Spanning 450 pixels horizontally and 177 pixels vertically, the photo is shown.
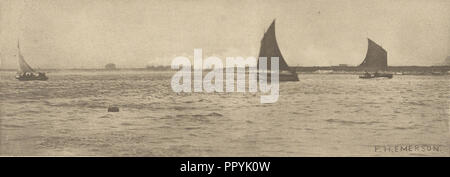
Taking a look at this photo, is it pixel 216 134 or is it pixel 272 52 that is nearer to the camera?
pixel 216 134

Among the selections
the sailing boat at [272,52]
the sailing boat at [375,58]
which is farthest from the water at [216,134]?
the sailing boat at [272,52]

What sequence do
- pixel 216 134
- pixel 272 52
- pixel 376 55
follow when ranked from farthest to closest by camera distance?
pixel 272 52, pixel 376 55, pixel 216 134

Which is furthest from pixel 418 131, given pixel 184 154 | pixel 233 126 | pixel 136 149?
pixel 136 149

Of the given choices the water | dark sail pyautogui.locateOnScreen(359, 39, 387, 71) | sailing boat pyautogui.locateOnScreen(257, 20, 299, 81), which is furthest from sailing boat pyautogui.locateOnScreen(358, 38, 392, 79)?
sailing boat pyautogui.locateOnScreen(257, 20, 299, 81)

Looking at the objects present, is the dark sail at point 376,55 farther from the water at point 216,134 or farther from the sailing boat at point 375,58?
the water at point 216,134

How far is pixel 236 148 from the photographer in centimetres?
803

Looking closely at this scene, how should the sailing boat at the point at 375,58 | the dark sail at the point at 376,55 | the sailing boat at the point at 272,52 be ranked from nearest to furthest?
the dark sail at the point at 376,55
the sailing boat at the point at 375,58
the sailing boat at the point at 272,52

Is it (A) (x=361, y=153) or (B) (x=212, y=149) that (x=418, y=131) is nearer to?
(A) (x=361, y=153)

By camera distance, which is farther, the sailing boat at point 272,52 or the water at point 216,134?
the sailing boat at point 272,52

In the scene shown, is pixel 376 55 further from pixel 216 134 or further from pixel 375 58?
pixel 216 134

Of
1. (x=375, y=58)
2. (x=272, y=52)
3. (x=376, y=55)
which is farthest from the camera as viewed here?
(x=272, y=52)

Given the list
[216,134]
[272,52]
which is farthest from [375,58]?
[216,134]

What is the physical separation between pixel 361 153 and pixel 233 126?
12.7ft

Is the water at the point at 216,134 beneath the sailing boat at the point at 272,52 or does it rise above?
beneath
